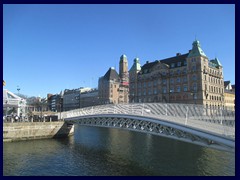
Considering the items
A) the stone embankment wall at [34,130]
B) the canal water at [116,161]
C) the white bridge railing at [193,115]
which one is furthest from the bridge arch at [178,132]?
the stone embankment wall at [34,130]

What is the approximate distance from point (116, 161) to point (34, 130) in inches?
871

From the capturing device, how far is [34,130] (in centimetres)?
4188

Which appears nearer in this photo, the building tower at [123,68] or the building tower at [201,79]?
the building tower at [201,79]

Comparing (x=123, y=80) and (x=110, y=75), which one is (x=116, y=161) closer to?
(x=110, y=75)

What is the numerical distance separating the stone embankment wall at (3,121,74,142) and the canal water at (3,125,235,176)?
6388mm

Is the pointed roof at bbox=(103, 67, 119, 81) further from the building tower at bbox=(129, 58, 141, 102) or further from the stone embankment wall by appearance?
the stone embankment wall

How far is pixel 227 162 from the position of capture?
954 inches

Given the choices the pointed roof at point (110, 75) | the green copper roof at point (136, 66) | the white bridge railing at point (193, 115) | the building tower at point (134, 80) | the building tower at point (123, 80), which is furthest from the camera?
the building tower at point (123, 80)

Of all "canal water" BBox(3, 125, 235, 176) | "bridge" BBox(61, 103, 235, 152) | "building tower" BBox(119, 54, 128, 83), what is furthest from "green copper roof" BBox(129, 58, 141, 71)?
"canal water" BBox(3, 125, 235, 176)

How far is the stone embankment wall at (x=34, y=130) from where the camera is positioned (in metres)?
38.9

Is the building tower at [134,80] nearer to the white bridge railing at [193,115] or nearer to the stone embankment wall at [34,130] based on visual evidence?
the stone embankment wall at [34,130]

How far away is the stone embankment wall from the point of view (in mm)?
38891

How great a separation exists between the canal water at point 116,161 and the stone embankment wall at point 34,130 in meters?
6.39

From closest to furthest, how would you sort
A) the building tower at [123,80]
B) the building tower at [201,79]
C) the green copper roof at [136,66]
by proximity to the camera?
the building tower at [201,79] < the green copper roof at [136,66] < the building tower at [123,80]
